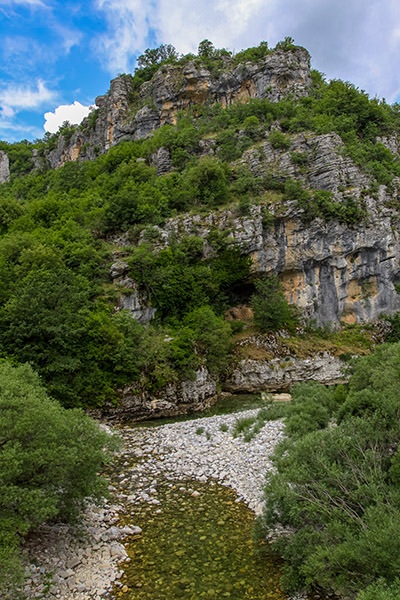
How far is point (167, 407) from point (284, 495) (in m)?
17.0

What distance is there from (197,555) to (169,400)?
52.7 ft

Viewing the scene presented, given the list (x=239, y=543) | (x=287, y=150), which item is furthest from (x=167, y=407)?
(x=287, y=150)

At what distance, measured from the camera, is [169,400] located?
24.7 meters

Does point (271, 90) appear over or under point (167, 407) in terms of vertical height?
over

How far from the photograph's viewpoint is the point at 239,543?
30.1 feet

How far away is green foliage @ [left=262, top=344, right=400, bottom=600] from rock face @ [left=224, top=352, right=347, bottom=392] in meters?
22.1

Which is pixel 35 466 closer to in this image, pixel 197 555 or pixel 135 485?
pixel 197 555

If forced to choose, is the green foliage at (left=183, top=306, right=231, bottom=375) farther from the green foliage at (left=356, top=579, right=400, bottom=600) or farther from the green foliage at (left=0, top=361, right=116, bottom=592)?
the green foliage at (left=356, top=579, right=400, bottom=600)

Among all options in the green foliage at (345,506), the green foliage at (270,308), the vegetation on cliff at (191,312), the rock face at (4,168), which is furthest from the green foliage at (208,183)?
the rock face at (4,168)

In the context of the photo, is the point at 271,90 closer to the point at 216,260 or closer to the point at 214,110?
the point at 214,110

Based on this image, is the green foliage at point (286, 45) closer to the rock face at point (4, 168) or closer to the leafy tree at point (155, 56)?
the leafy tree at point (155, 56)

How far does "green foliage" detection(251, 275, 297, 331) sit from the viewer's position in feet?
117

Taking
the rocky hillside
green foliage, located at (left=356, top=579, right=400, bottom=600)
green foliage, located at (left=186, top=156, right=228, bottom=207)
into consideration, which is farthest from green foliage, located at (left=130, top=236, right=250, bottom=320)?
green foliage, located at (left=356, top=579, right=400, bottom=600)

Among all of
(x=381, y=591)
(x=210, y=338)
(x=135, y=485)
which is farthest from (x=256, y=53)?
(x=381, y=591)
